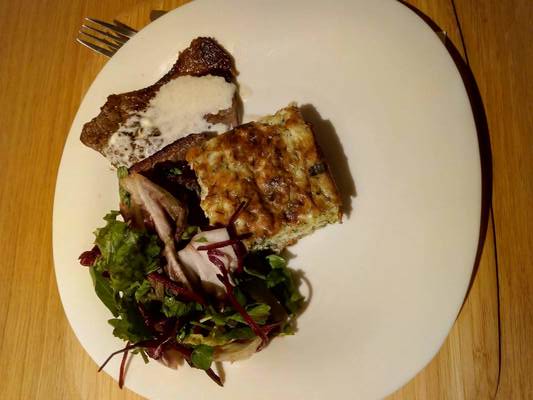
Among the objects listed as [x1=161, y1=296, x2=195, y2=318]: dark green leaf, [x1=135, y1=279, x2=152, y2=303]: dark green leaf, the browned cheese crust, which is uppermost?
the browned cheese crust

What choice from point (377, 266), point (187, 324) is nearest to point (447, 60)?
point (377, 266)

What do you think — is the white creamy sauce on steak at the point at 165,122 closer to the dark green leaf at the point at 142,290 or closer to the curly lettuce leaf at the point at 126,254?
the curly lettuce leaf at the point at 126,254

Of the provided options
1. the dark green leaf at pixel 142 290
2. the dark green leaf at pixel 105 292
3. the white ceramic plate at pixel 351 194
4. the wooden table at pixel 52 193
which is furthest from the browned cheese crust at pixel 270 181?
the wooden table at pixel 52 193

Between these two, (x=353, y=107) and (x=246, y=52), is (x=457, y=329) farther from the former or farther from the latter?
(x=246, y=52)

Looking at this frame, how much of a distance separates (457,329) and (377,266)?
0.49 meters

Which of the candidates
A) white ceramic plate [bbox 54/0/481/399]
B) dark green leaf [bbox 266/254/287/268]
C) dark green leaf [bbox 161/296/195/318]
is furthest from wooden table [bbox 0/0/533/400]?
dark green leaf [bbox 266/254/287/268]

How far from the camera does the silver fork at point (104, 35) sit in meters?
3.27

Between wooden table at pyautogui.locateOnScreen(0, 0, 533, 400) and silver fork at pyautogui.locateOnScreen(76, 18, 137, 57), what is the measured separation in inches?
3.9

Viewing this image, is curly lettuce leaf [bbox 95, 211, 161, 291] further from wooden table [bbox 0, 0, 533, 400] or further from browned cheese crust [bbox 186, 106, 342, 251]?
wooden table [bbox 0, 0, 533, 400]

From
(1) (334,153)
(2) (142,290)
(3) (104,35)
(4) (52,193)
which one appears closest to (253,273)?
(2) (142,290)

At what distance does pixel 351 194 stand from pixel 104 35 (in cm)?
214

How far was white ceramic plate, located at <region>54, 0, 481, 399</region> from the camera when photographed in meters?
2.32

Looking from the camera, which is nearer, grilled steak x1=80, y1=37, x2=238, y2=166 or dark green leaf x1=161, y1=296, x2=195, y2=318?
dark green leaf x1=161, y1=296, x2=195, y2=318

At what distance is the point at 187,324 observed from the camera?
2592 mm
